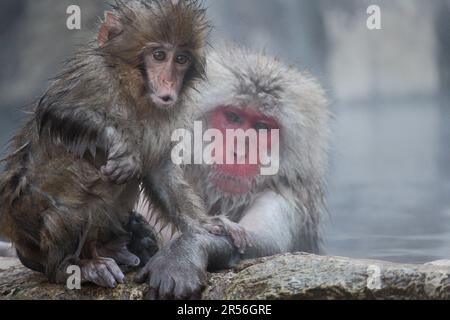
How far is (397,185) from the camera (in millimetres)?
3453

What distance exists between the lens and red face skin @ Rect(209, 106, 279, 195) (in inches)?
138

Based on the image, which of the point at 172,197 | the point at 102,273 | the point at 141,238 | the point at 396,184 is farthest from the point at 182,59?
the point at 396,184

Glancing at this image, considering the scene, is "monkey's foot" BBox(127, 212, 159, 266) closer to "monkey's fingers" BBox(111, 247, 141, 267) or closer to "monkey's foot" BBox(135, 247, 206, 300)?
"monkey's fingers" BBox(111, 247, 141, 267)

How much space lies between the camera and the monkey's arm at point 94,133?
2846 mm

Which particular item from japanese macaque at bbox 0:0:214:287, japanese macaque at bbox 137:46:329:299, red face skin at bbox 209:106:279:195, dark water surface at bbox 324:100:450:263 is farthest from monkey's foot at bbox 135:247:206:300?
dark water surface at bbox 324:100:450:263

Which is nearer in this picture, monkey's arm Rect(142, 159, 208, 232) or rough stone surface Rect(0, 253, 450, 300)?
rough stone surface Rect(0, 253, 450, 300)

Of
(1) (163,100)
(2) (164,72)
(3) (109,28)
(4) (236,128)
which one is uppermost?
(3) (109,28)

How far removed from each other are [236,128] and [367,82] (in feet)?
2.19

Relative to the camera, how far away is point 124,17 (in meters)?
3.04

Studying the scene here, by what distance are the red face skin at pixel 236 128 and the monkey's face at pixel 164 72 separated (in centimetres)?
62

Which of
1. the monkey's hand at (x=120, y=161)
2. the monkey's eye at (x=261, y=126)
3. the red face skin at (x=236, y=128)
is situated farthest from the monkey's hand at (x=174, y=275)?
the monkey's eye at (x=261, y=126)

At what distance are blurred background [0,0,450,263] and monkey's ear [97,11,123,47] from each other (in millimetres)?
389

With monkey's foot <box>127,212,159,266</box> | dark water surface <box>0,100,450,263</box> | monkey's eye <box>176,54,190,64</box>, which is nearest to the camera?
monkey's eye <box>176,54,190,64</box>

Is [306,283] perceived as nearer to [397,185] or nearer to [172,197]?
[172,197]
